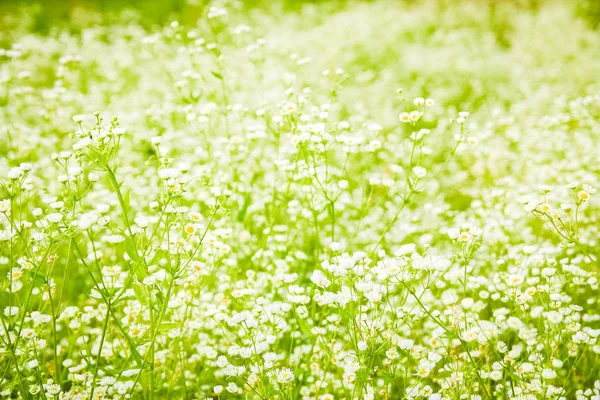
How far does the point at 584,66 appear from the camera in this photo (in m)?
7.63

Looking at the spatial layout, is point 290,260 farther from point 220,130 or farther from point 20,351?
point 220,130

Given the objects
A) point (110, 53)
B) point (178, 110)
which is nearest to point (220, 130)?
point (178, 110)

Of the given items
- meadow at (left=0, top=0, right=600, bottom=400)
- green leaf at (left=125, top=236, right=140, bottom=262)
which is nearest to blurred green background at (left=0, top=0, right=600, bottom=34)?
meadow at (left=0, top=0, right=600, bottom=400)

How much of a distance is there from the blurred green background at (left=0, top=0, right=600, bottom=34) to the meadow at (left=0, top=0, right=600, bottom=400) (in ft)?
0.44

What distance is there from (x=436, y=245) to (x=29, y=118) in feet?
17.3

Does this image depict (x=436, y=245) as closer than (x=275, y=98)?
Yes

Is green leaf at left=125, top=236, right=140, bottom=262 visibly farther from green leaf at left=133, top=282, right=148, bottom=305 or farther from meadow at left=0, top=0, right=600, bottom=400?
green leaf at left=133, top=282, right=148, bottom=305

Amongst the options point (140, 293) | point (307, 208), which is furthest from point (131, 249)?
point (307, 208)

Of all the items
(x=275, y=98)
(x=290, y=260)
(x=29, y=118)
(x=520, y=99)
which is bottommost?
(x=520, y=99)

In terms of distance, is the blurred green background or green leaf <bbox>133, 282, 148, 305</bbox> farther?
the blurred green background

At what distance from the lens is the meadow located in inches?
89.3

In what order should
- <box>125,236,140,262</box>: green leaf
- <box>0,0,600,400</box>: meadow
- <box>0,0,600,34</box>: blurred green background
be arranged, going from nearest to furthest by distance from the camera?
1. <box>125,236,140,262</box>: green leaf
2. <box>0,0,600,400</box>: meadow
3. <box>0,0,600,34</box>: blurred green background

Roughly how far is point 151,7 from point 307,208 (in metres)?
10.8

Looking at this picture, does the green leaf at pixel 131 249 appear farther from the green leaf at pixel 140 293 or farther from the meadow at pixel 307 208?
the green leaf at pixel 140 293
